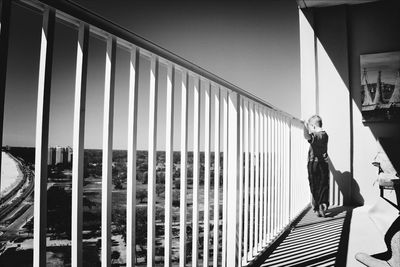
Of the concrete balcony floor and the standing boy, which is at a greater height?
the standing boy

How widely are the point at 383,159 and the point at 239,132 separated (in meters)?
3.80

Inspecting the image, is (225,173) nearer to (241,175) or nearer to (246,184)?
(241,175)

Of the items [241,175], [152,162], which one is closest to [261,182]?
[241,175]

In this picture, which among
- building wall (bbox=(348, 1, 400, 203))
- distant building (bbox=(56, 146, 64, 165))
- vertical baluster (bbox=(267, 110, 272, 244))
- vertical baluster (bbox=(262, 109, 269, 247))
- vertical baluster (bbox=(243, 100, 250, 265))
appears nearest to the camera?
distant building (bbox=(56, 146, 64, 165))

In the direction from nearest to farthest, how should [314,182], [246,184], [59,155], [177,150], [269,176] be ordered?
[59,155] < [177,150] < [246,184] < [269,176] < [314,182]

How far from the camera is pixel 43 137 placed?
0.67 meters

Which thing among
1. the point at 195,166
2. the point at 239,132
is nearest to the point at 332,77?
the point at 239,132

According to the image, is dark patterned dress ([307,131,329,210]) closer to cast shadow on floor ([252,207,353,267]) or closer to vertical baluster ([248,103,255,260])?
cast shadow on floor ([252,207,353,267])

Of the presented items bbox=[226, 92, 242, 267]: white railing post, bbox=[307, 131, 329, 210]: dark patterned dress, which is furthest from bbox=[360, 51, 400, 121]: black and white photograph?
bbox=[226, 92, 242, 267]: white railing post

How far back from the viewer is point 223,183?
1663mm

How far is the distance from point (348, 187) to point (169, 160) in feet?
15.2

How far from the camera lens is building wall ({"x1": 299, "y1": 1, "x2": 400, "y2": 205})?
15.3 feet

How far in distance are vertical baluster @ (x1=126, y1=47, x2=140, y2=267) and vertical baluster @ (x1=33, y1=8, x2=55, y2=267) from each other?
11.7 inches

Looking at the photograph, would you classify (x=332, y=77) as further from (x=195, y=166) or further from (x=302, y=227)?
(x=195, y=166)
